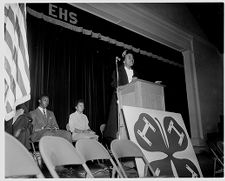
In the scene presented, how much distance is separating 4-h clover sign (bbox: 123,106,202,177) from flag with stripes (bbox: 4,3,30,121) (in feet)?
3.48

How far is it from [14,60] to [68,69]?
266 cm

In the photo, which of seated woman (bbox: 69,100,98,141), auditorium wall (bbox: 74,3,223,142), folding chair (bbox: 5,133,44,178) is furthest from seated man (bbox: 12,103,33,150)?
auditorium wall (bbox: 74,3,223,142)

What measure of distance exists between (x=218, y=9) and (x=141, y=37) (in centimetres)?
227

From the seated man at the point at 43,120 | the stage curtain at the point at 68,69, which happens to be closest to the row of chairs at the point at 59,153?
the seated man at the point at 43,120

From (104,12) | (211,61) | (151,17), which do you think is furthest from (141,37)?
(211,61)

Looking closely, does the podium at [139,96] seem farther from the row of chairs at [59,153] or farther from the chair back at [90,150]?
the chair back at [90,150]

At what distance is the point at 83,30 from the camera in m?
4.61

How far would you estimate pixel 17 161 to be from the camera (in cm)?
119

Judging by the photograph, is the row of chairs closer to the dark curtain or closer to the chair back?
the chair back

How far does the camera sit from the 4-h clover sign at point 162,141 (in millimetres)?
2213

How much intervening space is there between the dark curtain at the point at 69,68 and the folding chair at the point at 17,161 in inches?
117

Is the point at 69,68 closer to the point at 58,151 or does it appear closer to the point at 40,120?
the point at 40,120

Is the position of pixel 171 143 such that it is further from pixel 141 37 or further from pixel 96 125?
pixel 141 37

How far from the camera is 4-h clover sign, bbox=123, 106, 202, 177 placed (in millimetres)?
2213
